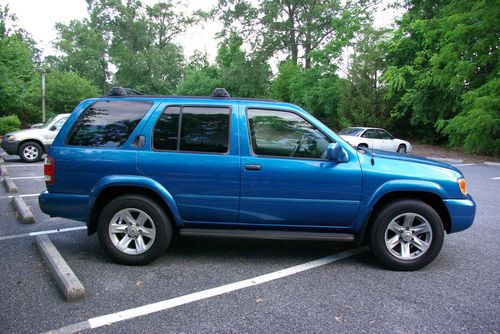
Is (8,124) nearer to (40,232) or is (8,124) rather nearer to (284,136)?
(40,232)

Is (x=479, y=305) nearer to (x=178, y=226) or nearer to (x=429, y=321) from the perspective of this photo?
(x=429, y=321)

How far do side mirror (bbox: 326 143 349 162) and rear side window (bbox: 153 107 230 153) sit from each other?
109 cm

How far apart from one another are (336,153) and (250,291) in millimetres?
1636

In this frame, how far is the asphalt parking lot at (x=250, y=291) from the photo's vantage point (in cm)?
298

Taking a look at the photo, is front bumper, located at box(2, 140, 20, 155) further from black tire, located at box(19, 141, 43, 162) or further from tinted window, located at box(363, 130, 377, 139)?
tinted window, located at box(363, 130, 377, 139)

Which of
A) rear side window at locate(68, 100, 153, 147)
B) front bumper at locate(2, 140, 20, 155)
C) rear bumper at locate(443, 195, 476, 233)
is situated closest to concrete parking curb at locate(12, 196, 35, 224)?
rear side window at locate(68, 100, 153, 147)

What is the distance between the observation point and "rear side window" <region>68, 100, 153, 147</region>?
4211 millimetres

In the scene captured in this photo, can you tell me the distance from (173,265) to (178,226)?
431mm

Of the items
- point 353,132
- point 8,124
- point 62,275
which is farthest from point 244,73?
point 62,275

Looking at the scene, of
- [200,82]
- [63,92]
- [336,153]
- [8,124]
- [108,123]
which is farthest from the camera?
[200,82]

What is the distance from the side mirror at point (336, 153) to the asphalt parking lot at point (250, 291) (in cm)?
120

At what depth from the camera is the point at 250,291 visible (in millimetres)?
3551

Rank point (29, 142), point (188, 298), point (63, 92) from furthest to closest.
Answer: point (63, 92) < point (29, 142) < point (188, 298)

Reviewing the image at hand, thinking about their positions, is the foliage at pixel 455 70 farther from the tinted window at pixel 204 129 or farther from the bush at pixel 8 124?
the bush at pixel 8 124
